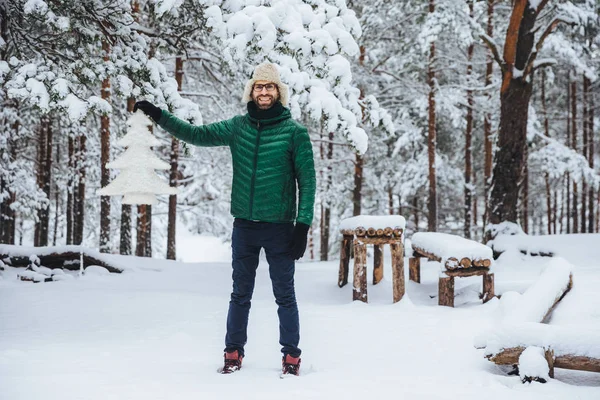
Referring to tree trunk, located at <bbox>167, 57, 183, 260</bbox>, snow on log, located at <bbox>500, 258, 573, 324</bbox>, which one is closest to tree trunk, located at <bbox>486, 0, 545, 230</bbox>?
snow on log, located at <bbox>500, 258, 573, 324</bbox>

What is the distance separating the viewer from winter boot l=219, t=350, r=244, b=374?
3656 millimetres

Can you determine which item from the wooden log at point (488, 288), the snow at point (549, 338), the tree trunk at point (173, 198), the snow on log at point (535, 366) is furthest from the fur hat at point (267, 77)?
the tree trunk at point (173, 198)

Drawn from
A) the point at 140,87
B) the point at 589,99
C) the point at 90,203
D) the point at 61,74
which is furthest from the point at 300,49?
the point at 589,99

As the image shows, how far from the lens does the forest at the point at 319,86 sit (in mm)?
5941

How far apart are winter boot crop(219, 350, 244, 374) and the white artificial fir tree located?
138 centimetres

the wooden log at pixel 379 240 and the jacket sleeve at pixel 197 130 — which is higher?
the jacket sleeve at pixel 197 130

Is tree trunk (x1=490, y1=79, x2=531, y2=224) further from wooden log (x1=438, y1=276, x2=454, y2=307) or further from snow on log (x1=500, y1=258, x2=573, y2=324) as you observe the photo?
wooden log (x1=438, y1=276, x2=454, y2=307)

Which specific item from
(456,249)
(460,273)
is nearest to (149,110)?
(456,249)

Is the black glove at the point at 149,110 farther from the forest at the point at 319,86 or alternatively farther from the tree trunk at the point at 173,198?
the tree trunk at the point at 173,198

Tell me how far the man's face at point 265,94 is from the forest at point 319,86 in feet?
5.43


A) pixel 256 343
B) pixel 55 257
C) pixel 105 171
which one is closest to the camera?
pixel 256 343

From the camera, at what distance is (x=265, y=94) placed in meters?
3.79

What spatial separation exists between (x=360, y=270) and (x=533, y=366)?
10.6ft

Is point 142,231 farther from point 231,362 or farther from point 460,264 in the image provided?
point 231,362
